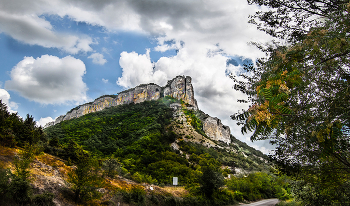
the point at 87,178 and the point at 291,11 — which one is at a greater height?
the point at 291,11

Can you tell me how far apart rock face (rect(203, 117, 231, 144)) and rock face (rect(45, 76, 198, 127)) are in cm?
1177

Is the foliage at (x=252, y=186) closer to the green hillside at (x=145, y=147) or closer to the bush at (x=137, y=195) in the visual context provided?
the green hillside at (x=145, y=147)

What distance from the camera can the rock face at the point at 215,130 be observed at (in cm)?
7388

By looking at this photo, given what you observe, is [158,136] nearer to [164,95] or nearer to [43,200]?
[43,200]

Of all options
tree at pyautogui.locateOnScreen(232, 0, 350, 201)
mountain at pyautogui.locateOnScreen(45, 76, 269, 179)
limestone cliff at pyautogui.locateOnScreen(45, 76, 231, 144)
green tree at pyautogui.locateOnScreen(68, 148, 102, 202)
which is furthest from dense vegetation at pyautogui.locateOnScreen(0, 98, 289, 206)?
limestone cliff at pyautogui.locateOnScreen(45, 76, 231, 144)

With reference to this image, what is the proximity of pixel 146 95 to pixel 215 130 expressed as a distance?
4493 centimetres

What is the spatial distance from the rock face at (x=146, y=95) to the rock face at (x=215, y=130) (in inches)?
464

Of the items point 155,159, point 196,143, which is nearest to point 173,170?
point 155,159

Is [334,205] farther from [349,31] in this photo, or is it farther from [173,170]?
[173,170]

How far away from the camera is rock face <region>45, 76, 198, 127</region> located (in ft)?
297

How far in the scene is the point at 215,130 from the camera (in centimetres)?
7562

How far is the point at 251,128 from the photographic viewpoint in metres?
2.83

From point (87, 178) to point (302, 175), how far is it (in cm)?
1186

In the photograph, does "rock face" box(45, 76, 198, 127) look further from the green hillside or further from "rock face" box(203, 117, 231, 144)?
the green hillside
